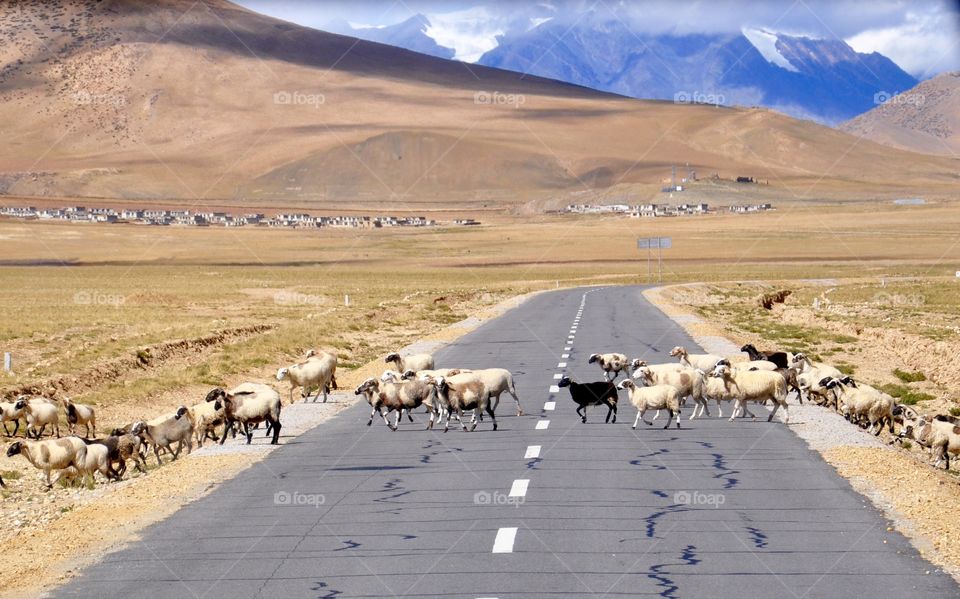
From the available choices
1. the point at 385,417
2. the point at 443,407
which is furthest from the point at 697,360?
the point at 385,417

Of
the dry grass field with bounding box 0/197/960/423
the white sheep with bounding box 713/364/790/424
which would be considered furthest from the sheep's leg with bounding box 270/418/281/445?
the dry grass field with bounding box 0/197/960/423

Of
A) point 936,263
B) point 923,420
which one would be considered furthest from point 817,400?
point 936,263

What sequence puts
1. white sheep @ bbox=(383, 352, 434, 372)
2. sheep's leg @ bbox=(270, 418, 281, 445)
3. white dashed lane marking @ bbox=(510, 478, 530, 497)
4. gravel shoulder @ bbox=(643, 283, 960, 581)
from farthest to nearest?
white sheep @ bbox=(383, 352, 434, 372) → sheep's leg @ bbox=(270, 418, 281, 445) → white dashed lane marking @ bbox=(510, 478, 530, 497) → gravel shoulder @ bbox=(643, 283, 960, 581)

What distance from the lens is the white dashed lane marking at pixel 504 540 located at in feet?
41.9

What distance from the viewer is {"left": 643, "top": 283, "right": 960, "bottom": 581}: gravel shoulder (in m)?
13.2

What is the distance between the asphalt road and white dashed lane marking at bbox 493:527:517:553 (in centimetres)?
4

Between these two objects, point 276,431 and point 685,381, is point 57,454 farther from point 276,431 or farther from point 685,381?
point 685,381

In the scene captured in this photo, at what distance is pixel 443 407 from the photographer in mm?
21953

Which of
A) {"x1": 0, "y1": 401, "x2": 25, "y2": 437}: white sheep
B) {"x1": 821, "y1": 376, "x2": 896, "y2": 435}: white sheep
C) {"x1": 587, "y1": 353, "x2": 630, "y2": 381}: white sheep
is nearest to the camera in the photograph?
{"x1": 821, "y1": 376, "x2": 896, "y2": 435}: white sheep

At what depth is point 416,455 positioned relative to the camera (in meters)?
19.0

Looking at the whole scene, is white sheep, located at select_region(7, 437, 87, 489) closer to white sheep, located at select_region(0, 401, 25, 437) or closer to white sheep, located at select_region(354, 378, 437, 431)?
white sheep, located at select_region(0, 401, 25, 437)

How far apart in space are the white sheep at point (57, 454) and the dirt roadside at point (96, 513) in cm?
→ 39

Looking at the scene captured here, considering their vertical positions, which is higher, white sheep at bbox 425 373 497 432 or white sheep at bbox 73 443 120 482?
white sheep at bbox 425 373 497 432

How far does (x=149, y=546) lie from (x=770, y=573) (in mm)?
6336
